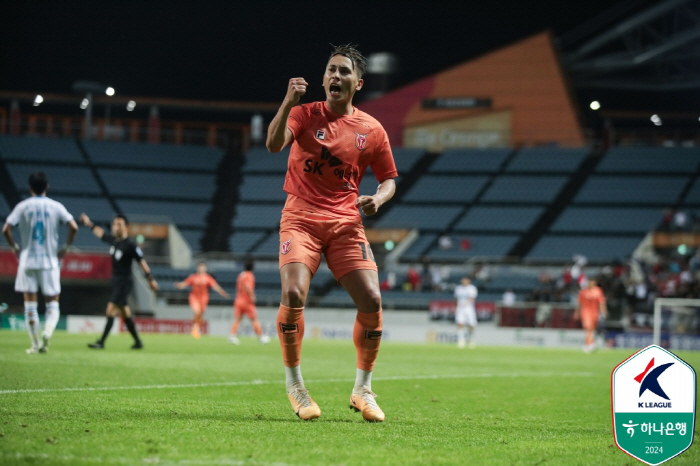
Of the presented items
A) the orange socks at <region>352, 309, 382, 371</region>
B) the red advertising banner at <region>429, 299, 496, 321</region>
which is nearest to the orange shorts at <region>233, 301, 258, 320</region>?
the red advertising banner at <region>429, 299, 496, 321</region>

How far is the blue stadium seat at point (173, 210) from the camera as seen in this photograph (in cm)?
4462

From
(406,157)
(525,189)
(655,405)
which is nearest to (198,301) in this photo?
(655,405)

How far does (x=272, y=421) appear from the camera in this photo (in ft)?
19.1

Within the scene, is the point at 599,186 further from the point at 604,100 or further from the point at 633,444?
the point at 633,444

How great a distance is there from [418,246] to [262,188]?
10868 mm

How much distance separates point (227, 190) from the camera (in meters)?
48.4

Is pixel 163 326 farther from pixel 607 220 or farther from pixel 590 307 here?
pixel 607 220

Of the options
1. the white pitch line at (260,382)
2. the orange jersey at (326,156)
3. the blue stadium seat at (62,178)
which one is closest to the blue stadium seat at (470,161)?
the blue stadium seat at (62,178)

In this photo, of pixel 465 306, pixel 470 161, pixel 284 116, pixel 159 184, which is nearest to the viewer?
pixel 284 116

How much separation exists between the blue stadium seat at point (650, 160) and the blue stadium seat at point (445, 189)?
6.42 m

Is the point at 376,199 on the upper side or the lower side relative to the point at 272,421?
upper

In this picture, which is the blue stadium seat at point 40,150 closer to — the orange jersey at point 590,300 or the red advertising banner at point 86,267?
the red advertising banner at point 86,267

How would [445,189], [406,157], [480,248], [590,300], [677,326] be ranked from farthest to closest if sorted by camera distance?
[406,157], [445,189], [480,248], [677,326], [590,300]

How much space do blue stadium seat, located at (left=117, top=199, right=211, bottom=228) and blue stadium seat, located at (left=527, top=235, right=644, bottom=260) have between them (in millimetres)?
17431
